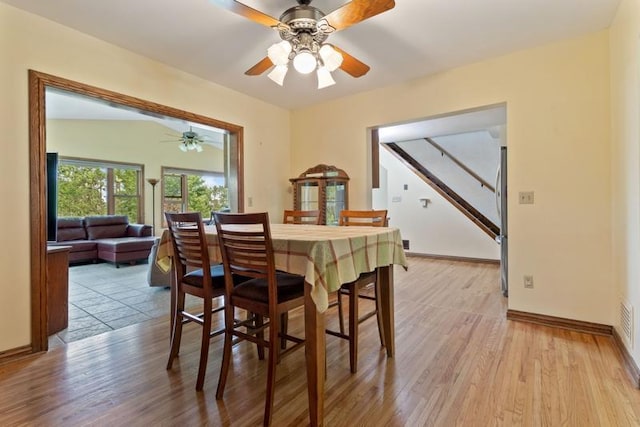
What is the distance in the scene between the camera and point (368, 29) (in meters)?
2.35

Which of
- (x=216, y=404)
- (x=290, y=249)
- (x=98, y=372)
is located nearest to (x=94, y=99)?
(x=98, y=372)

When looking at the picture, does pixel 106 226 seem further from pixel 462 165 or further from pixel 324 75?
pixel 462 165

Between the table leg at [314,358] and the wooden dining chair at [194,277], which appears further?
the wooden dining chair at [194,277]

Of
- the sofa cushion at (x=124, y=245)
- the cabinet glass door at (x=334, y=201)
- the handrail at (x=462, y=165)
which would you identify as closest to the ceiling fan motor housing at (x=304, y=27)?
the cabinet glass door at (x=334, y=201)

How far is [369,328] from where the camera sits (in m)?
2.54

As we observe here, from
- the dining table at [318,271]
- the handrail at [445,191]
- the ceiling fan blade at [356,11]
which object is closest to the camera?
the dining table at [318,271]

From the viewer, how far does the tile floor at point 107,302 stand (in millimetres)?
2619

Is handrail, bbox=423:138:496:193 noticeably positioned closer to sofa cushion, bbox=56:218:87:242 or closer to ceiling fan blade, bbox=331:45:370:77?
ceiling fan blade, bbox=331:45:370:77

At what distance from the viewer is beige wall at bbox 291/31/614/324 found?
2.42 metres

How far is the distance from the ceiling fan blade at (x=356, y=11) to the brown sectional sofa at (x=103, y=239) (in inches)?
202

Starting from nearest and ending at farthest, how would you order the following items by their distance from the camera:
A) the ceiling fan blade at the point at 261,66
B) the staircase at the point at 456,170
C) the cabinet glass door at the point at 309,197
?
the ceiling fan blade at the point at 261,66 → the cabinet glass door at the point at 309,197 → the staircase at the point at 456,170

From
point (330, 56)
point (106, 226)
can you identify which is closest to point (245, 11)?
point (330, 56)

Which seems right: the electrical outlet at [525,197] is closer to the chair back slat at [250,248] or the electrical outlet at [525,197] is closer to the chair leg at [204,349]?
the chair back slat at [250,248]

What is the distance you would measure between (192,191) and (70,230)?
9.46 ft
